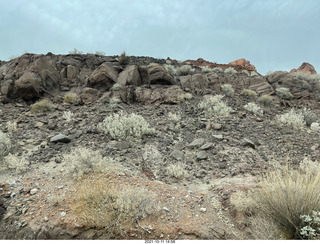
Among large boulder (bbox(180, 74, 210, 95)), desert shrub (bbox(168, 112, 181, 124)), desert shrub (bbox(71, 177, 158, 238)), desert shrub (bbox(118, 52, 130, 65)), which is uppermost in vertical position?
desert shrub (bbox(118, 52, 130, 65))

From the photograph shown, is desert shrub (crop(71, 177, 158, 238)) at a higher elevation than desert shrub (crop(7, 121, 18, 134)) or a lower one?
lower

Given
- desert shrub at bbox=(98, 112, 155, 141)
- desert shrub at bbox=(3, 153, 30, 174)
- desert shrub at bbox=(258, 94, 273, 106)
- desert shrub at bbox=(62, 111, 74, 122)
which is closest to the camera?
desert shrub at bbox=(3, 153, 30, 174)

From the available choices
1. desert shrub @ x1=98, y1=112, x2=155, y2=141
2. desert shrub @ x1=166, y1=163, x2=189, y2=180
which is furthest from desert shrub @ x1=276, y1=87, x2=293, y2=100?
desert shrub @ x1=166, y1=163, x2=189, y2=180

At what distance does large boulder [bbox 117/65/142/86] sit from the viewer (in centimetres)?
1252

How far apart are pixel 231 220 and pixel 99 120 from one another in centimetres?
671

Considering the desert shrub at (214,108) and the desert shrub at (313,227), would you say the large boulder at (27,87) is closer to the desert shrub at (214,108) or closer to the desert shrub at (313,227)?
the desert shrub at (214,108)

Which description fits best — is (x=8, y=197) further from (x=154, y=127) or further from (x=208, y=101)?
(x=208, y=101)

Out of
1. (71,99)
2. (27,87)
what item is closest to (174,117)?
(71,99)

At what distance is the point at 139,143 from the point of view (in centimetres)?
698

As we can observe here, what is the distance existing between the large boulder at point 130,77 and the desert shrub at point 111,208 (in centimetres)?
938

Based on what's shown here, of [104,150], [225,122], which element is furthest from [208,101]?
[104,150]

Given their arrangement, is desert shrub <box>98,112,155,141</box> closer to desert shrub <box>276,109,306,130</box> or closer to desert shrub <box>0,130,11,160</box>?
desert shrub <box>0,130,11,160</box>

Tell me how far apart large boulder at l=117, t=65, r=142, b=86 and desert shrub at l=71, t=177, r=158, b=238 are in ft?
30.8

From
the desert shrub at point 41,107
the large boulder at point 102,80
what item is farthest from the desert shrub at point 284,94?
the desert shrub at point 41,107
